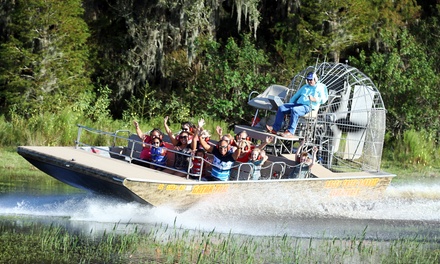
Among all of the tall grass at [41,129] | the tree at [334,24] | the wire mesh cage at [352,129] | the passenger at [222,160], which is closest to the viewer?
the passenger at [222,160]

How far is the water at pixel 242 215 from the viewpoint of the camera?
15398mm

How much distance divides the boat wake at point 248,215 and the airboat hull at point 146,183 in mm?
157

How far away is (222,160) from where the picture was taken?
16.3 m

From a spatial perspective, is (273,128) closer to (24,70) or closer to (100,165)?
(100,165)

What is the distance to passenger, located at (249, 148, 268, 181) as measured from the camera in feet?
54.1

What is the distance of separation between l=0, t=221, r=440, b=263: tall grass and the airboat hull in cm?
69

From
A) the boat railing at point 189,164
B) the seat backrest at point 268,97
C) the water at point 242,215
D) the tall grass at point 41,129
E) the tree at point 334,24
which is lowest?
the water at point 242,215

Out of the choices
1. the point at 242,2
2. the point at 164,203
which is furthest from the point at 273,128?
the point at 242,2

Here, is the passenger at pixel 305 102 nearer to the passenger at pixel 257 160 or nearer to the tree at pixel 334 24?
the passenger at pixel 257 160

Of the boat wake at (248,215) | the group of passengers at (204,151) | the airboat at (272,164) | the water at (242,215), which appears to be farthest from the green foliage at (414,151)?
the group of passengers at (204,151)

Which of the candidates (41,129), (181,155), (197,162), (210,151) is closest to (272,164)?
(210,151)

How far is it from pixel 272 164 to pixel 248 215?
3.37 feet

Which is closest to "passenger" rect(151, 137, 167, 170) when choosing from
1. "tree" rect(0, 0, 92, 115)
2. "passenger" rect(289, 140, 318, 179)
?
"passenger" rect(289, 140, 318, 179)

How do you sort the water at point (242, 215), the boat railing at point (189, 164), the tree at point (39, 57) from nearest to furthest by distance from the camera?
the water at point (242, 215), the boat railing at point (189, 164), the tree at point (39, 57)
